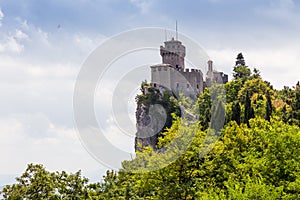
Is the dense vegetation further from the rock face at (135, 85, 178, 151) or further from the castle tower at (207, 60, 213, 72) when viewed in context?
the castle tower at (207, 60, 213, 72)

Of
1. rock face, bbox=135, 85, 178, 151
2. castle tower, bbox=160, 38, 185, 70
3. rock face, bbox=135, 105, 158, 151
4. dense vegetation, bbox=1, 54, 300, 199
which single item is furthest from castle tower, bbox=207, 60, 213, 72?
dense vegetation, bbox=1, 54, 300, 199

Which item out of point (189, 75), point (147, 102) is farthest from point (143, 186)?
point (189, 75)

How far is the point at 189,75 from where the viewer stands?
95.6 metres

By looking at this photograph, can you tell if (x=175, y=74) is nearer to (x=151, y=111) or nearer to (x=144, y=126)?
(x=151, y=111)

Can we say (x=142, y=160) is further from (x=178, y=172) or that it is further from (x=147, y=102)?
(x=147, y=102)

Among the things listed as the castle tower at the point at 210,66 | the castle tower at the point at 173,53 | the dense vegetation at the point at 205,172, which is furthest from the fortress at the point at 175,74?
the dense vegetation at the point at 205,172

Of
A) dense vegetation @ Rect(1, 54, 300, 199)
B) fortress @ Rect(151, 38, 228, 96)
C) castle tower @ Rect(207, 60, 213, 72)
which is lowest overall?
dense vegetation @ Rect(1, 54, 300, 199)

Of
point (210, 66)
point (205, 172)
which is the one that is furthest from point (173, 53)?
point (205, 172)

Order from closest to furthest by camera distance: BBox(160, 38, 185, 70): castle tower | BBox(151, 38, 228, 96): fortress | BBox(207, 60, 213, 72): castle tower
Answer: BBox(151, 38, 228, 96): fortress → BBox(160, 38, 185, 70): castle tower → BBox(207, 60, 213, 72): castle tower

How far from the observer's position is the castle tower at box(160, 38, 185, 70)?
3816 inches

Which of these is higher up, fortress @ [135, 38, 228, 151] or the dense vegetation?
fortress @ [135, 38, 228, 151]

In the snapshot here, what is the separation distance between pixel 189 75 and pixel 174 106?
13.1 meters

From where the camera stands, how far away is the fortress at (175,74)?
302 feet

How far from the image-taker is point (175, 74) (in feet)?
310
